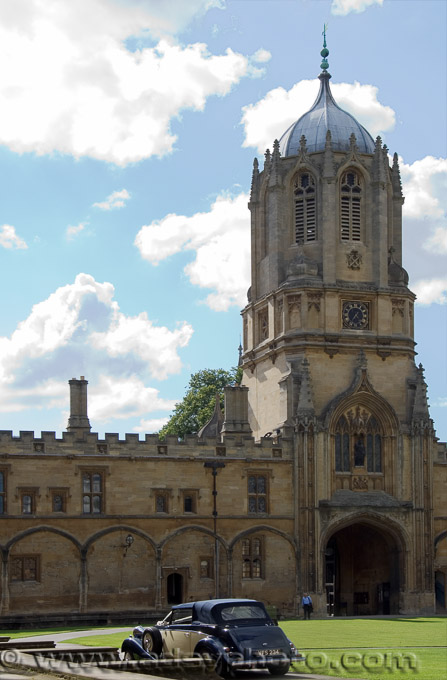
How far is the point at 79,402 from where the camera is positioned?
192ft

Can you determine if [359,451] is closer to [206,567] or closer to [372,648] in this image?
[206,567]

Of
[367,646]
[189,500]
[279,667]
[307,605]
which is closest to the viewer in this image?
[279,667]

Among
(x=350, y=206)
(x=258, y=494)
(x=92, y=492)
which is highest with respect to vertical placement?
(x=350, y=206)

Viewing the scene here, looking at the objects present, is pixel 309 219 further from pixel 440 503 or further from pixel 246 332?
pixel 440 503

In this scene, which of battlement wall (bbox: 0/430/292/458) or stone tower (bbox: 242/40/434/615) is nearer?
battlement wall (bbox: 0/430/292/458)

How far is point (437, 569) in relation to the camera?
60.1 metres

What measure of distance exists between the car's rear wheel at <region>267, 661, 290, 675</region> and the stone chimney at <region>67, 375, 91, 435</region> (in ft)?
119

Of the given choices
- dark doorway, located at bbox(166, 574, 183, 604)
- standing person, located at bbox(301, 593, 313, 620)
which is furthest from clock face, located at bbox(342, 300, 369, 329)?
dark doorway, located at bbox(166, 574, 183, 604)

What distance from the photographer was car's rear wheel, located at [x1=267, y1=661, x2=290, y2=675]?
73.5 feet

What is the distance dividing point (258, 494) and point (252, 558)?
10.1 ft

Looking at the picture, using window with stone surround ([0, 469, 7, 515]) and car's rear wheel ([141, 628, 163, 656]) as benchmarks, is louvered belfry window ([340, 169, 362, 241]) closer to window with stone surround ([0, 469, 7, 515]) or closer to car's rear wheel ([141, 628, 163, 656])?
window with stone surround ([0, 469, 7, 515])

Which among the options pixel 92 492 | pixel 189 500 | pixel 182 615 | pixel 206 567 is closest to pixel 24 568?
pixel 92 492

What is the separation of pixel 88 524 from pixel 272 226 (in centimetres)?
1956

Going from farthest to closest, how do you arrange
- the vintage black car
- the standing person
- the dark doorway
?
the dark doorway < the standing person < the vintage black car
